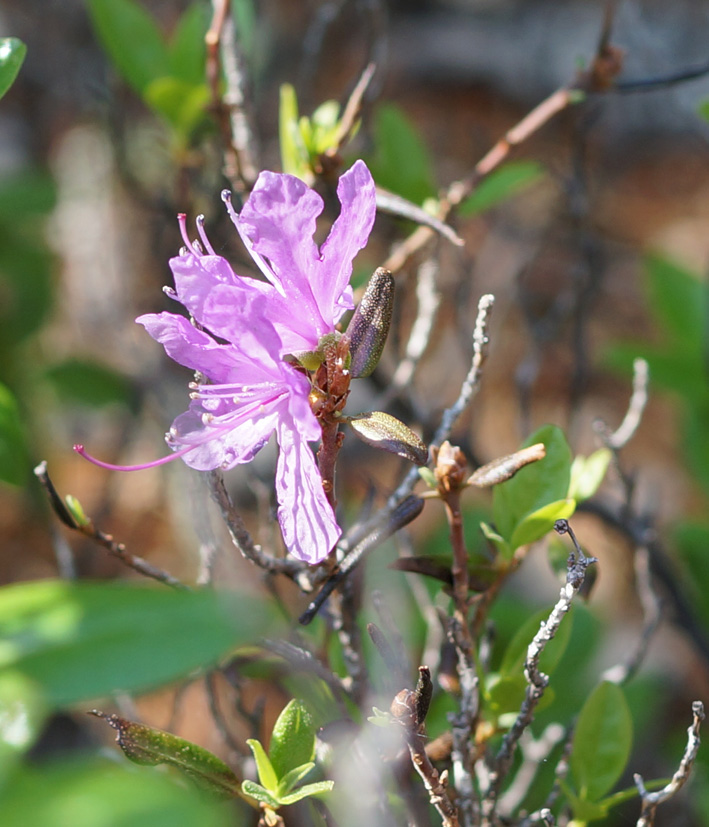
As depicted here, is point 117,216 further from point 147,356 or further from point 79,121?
point 79,121

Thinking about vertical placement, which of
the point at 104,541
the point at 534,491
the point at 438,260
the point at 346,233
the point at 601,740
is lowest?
the point at 601,740

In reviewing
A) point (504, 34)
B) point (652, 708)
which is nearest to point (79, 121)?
point (504, 34)

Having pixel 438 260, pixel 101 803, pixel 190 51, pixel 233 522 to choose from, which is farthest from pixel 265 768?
pixel 190 51

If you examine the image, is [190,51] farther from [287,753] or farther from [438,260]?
[287,753]

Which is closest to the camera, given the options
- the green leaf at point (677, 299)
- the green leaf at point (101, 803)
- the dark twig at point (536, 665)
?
the green leaf at point (101, 803)

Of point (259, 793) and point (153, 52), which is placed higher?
point (153, 52)

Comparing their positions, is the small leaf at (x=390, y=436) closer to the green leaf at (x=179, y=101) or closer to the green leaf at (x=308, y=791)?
the green leaf at (x=308, y=791)

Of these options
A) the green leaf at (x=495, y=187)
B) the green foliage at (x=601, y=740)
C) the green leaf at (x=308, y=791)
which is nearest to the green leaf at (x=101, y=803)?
the green leaf at (x=308, y=791)
